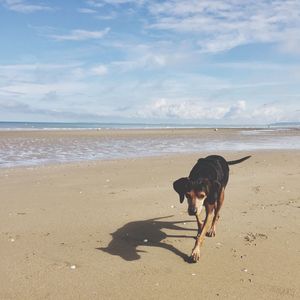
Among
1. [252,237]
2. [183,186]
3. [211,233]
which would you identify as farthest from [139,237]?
[252,237]

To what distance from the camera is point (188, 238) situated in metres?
6.36

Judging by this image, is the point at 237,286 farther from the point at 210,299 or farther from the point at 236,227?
the point at 236,227

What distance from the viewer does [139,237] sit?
639cm

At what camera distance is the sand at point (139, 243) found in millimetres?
4609

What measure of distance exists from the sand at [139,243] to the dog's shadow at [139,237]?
14 millimetres

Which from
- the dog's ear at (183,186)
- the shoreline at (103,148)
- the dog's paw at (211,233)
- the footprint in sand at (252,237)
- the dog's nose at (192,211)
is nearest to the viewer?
the dog's nose at (192,211)

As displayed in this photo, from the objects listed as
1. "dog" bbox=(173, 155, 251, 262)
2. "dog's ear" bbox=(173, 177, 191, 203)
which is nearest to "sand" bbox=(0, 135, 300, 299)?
"dog" bbox=(173, 155, 251, 262)

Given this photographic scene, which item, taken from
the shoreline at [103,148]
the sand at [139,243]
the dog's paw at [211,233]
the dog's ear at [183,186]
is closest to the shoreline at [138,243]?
the sand at [139,243]

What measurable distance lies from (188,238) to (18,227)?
260 centimetres

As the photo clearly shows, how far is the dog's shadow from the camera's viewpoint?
571cm

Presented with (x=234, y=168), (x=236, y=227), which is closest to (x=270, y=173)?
(x=234, y=168)

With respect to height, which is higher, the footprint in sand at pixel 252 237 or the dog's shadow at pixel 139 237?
the footprint in sand at pixel 252 237

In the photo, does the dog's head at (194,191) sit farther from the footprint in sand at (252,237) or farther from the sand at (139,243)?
the footprint in sand at (252,237)

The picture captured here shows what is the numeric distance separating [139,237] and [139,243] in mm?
286
